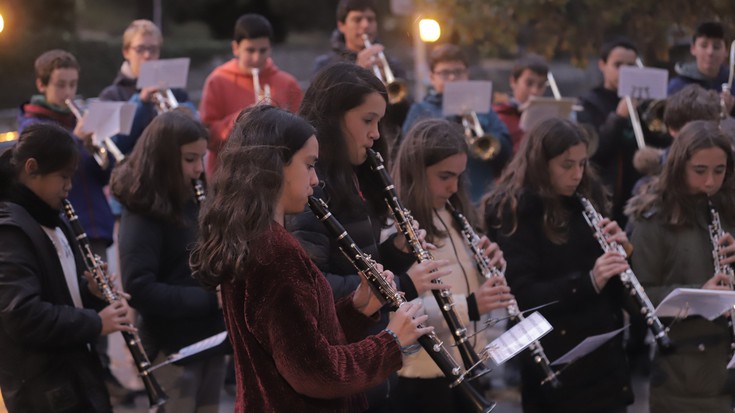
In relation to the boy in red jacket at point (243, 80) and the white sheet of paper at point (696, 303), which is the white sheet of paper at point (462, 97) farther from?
the white sheet of paper at point (696, 303)

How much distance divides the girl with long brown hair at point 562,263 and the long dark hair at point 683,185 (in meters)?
0.23

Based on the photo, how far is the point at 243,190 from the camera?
284 centimetres

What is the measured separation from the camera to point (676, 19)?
10055 millimetres

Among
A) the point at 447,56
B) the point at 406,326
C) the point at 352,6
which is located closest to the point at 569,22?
the point at 447,56

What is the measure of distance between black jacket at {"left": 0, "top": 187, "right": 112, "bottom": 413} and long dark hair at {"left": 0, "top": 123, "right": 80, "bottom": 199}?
71mm

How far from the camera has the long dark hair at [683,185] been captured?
4656 millimetres

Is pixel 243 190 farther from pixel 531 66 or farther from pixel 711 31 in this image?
pixel 711 31

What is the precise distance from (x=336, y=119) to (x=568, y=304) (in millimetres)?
1456

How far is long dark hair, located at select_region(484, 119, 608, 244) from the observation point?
15.0 feet

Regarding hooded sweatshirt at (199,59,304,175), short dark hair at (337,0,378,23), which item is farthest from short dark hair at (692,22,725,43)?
hooded sweatshirt at (199,59,304,175)

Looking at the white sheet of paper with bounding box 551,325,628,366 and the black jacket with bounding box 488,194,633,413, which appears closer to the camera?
the white sheet of paper with bounding box 551,325,628,366

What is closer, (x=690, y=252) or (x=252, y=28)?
(x=690, y=252)

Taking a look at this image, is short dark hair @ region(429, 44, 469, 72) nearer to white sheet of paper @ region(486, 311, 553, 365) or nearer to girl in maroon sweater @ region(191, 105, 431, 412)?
white sheet of paper @ region(486, 311, 553, 365)

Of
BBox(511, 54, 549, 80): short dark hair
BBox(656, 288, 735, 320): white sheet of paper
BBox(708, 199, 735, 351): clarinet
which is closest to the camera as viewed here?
BBox(656, 288, 735, 320): white sheet of paper
